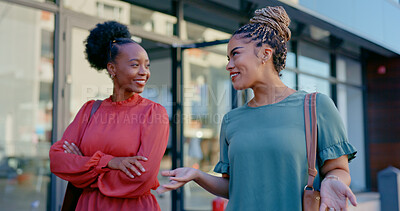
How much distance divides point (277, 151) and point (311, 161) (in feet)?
0.42

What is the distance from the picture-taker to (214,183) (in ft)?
5.67

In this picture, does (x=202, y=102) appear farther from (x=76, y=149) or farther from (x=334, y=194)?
(x=334, y=194)

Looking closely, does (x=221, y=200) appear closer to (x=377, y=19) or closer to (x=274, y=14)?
(x=274, y=14)

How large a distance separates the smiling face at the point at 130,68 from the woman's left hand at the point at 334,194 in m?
1.37

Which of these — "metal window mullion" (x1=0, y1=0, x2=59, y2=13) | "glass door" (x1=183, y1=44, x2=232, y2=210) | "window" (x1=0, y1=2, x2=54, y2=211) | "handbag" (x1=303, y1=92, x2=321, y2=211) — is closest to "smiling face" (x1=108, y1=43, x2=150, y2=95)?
"handbag" (x1=303, y1=92, x2=321, y2=211)

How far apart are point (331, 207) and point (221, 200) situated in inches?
158

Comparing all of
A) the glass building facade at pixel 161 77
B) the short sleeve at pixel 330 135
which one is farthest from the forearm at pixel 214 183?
the short sleeve at pixel 330 135

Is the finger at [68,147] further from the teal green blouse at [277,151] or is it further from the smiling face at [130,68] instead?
the teal green blouse at [277,151]

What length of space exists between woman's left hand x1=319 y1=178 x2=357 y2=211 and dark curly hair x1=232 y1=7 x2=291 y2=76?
1.88ft

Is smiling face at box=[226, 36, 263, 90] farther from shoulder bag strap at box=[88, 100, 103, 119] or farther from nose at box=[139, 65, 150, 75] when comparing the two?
shoulder bag strap at box=[88, 100, 103, 119]

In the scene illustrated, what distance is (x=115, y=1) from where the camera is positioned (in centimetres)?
545

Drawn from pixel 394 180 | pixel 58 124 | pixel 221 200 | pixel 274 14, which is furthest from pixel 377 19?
pixel 274 14

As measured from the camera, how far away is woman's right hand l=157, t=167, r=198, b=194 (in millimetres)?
1512

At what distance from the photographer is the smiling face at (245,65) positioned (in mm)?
1640
